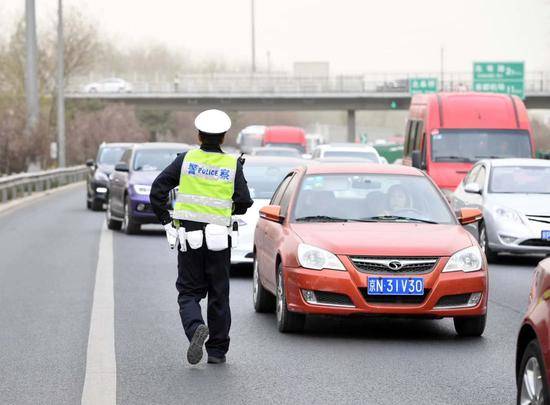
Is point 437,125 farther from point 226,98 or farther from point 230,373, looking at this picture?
point 226,98

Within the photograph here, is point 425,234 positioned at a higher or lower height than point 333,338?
higher

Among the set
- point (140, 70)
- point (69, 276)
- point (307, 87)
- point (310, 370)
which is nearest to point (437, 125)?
point (69, 276)

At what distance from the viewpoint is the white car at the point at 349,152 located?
28969mm

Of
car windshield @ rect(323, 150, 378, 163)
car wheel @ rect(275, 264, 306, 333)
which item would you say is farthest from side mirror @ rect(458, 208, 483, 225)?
car windshield @ rect(323, 150, 378, 163)

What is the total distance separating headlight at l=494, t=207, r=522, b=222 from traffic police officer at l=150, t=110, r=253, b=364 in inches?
377

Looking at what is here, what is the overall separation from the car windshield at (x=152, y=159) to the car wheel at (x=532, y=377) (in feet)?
63.7

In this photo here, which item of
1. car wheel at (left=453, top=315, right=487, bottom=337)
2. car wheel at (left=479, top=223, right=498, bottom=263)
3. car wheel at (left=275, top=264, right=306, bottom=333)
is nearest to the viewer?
car wheel at (left=453, top=315, right=487, bottom=337)

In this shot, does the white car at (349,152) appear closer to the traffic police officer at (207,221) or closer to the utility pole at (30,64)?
the utility pole at (30,64)

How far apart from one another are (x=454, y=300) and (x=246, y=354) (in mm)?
1759

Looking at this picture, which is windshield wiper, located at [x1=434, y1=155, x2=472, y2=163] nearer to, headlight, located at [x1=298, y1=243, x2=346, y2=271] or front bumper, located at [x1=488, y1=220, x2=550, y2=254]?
front bumper, located at [x1=488, y1=220, x2=550, y2=254]

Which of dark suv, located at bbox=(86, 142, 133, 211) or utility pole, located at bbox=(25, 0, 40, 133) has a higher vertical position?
utility pole, located at bbox=(25, 0, 40, 133)

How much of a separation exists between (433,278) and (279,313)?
4.58 feet

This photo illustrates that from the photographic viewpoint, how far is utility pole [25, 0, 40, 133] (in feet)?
155

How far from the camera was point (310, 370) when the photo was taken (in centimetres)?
921
